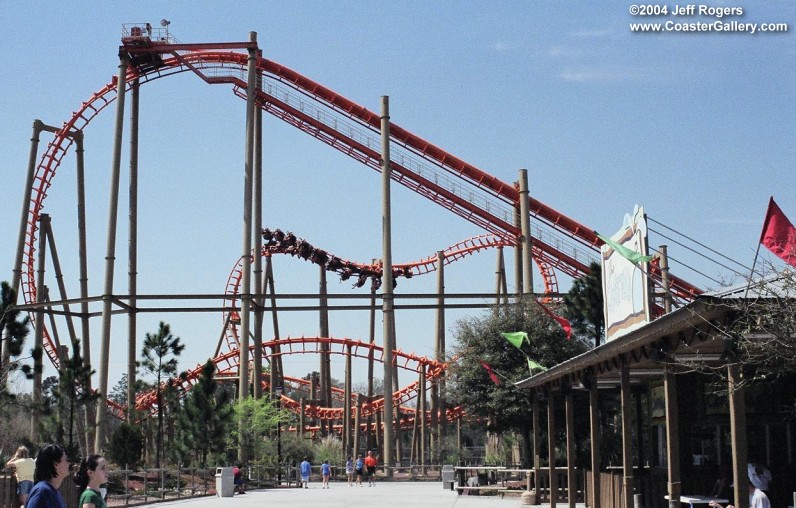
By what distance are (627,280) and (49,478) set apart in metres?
13.3

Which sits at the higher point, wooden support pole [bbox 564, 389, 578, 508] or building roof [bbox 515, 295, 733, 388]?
building roof [bbox 515, 295, 733, 388]

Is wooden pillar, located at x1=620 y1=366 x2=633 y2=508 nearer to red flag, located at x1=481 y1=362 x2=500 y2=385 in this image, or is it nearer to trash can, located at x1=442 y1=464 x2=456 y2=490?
red flag, located at x1=481 y1=362 x2=500 y2=385

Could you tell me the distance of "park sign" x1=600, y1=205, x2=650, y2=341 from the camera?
17.2 m

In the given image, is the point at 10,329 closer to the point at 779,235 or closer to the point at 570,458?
the point at 570,458

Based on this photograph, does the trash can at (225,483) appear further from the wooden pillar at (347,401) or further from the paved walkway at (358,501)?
the wooden pillar at (347,401)

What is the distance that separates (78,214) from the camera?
43.0 meters

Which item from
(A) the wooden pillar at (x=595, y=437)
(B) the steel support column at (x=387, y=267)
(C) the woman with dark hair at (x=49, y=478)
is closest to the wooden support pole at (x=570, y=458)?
(A) the wooden pillar at (x=595, y=437)

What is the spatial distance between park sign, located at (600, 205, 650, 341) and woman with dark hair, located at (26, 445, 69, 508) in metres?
10.1

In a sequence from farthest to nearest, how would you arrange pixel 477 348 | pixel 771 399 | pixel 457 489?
pixel 477 348 < pixel 457 489 < pixel 771 399

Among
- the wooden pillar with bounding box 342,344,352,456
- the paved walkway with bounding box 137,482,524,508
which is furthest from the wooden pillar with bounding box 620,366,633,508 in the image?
the wooden pillar with bounding box 342,344,352,456

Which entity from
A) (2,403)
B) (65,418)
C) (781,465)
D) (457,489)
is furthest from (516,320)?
(781,465)

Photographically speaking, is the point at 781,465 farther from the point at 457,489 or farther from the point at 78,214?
the point at 78,214

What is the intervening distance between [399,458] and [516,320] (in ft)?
56.6

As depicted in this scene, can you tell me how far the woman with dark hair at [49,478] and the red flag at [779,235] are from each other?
835cm
